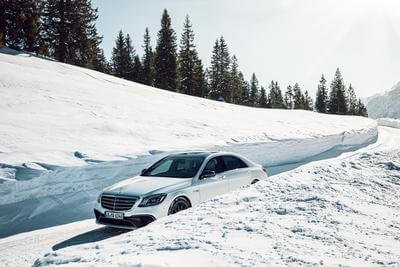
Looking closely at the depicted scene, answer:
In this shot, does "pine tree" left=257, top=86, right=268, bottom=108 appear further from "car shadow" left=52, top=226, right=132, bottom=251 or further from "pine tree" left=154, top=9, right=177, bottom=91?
"car shadow" left=52, top=226, right=132, bottom=251

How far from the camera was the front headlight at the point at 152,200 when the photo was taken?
23.1 feet

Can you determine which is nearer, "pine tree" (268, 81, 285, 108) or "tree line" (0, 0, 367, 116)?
"tree line" (0, 0, 367, 116)

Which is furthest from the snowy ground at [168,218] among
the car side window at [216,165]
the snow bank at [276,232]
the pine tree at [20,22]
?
the pine tree at [20,22]

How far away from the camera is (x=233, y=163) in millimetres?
9141

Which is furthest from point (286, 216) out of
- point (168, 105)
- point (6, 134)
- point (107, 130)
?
point (168, 105)

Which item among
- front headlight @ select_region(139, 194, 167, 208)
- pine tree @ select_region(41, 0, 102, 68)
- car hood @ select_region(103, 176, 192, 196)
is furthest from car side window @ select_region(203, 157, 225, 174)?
pine tree @ select_region(41, 0, 102, 68)

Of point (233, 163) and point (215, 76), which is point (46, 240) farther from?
point (215, 76)

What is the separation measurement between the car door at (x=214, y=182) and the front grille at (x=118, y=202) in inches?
58.1

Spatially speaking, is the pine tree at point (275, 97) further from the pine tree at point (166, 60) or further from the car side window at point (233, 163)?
the car side window at point (233, 163)

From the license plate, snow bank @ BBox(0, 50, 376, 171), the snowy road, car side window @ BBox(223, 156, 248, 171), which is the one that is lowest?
the snowy road

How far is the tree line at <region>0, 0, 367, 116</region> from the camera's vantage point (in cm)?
3744

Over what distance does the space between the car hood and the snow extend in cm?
213

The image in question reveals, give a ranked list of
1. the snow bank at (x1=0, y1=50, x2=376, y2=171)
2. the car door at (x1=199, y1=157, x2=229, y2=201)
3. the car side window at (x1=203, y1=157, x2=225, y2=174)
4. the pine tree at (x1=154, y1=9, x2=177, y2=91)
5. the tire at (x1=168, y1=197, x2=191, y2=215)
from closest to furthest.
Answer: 1. the tire at (x1=168, y1=197, x2=191, y2=215)
2. the car door at (x1=199, y1=157, x2=229, y2=201)
3. the car side window at (x1=203, y1=157, x2=225, y2=174)
4. the snow bank at (x1=0, y1=50, x2=376, y2=171)
5. the pine tree at (x1=154, y1=9, x2=177, y2=91)

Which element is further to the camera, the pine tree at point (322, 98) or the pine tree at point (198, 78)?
the pine tree at point (322, 98)
